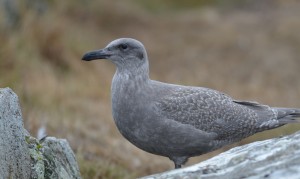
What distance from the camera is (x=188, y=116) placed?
208 inches

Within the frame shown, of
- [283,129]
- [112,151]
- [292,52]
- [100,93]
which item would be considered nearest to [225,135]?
[112,151]

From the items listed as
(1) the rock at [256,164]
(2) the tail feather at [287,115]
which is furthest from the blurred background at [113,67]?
(1) the rock at [256,164]

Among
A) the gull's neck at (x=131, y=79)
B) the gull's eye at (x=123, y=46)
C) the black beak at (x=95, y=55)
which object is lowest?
the gull's neck at (x=131, y=79)

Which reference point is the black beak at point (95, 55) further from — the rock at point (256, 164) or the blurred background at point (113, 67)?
the rock at point (256, 164)

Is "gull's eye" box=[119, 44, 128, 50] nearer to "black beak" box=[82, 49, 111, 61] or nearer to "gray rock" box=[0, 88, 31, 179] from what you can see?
"black beak" box=[82, 49, 111, 61]

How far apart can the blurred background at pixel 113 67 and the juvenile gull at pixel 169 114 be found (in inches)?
36.6

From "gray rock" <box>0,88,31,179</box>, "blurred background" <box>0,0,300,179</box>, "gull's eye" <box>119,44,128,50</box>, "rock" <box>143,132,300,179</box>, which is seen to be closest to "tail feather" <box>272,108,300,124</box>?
"gull's eye" <box>119,44,128,50</box>

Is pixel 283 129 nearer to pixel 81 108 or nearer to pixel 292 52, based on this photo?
pixel 81 108

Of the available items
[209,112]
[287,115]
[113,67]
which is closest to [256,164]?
[209,112]

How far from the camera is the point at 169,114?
17.0 ft

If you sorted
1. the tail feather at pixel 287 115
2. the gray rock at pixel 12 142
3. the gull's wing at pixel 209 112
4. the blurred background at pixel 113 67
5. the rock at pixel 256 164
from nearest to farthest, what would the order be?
the rock at pixel 256 164
the gray rock at pixel 12 142
the gull's wing at pixel 209 112
the tail feather at pixel 287 115
the blurred background at pixel 113 67

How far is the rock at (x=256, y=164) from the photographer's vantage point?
342 centimetres

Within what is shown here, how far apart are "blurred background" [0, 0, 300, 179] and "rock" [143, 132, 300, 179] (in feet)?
7.24

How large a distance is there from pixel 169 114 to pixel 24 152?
136 centimetres
